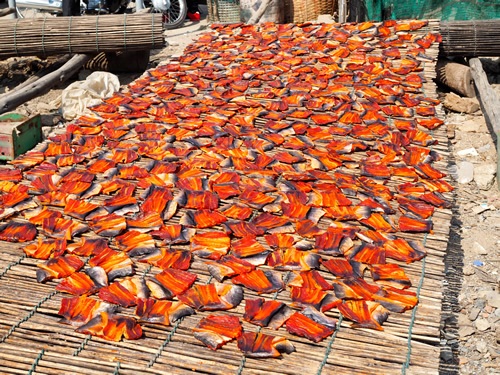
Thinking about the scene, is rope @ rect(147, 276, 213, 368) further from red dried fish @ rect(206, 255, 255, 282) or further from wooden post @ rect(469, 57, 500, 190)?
wooden post @ rect(469, 57, 500, 190)

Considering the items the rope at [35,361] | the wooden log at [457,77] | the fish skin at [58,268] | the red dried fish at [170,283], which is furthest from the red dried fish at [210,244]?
the wooden log at [457,77]

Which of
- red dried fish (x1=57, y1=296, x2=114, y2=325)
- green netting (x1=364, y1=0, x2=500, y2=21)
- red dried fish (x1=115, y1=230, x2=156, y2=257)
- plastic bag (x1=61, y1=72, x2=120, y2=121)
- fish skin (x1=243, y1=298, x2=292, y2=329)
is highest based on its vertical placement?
green netting (x1=364, y1=0, x2=500, y2=21)

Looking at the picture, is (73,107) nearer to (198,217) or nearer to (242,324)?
(198,217)

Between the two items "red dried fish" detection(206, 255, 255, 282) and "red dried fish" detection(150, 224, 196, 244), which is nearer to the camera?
"red dried fish" detection(206, 255, 255, 282)

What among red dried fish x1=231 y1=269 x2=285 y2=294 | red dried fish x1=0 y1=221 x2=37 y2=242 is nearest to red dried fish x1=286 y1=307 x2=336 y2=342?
red dried fish x1=231 y1=269 x2=285 y2=294

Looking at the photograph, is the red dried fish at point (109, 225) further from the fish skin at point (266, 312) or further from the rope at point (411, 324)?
the rope at point (411, 324)

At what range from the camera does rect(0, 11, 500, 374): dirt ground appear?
3580 millimetres

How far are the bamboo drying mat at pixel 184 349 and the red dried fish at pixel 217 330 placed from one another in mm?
29

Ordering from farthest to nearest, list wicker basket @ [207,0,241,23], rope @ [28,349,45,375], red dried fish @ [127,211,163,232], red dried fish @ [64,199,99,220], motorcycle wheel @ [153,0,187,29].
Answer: motorcycle wheel @ [153,0,187,29] < wicker basket @ [207,0,241,23] < red dried fish @ [64,199,99,220] < red dried fish @ [127,211,163,232] < rope @ [28,349,45,375]

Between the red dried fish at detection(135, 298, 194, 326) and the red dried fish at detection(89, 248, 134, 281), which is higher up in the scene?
the red dried fish at detection(89, 248, 134, 281)

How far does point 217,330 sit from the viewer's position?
101 inches

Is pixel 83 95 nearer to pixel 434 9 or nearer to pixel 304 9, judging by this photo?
pixel 304 9

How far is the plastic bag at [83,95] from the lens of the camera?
751cm

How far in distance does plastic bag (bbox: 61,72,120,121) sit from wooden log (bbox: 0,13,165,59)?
60 centimetres
